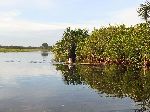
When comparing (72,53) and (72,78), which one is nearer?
(72,78)

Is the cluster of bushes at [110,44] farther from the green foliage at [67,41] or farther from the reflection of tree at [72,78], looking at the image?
the reflection of tree at [72,78]

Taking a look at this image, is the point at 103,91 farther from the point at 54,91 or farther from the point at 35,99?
the point at 35,99

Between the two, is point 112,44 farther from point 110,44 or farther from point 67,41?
point 67,41

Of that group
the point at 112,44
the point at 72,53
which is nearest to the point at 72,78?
the point at 112,44

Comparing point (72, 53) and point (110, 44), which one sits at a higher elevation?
point (110, 44)

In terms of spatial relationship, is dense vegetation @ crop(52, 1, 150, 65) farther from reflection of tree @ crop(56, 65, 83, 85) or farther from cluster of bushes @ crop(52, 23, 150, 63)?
reflection of tree @ crop(56, 65, 83, 85)

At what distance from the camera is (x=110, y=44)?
8962cm

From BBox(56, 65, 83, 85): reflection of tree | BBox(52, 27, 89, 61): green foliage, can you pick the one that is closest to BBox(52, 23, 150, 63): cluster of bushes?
BBox(52, 27, 89, 61): green foliage

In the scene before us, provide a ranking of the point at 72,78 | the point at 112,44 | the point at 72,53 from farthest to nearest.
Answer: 1. the point at 72,53
2. the point at 112,44
3. the point at 72,78

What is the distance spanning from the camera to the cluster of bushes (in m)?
79.5

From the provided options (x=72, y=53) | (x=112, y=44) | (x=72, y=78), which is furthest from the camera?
(x=72, y=53)

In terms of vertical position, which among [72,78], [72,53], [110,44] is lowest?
[72,78]

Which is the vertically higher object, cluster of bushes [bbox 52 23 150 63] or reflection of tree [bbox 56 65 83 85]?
cluster of bushes [bbox 52 23 150 63]

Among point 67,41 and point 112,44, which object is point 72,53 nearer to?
point 67,41
